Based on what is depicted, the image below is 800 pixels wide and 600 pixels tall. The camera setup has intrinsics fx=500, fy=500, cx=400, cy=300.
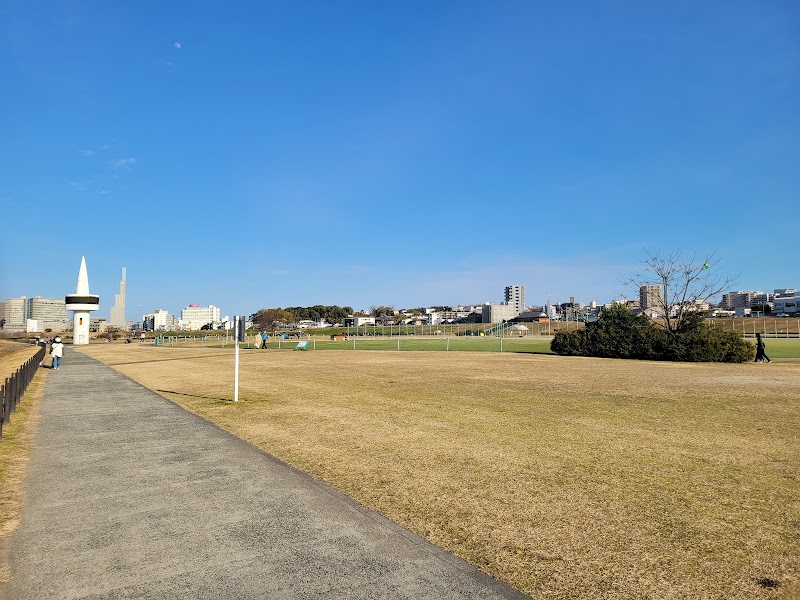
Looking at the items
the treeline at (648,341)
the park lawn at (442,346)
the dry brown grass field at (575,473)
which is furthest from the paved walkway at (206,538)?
the park lawn at (442,346)

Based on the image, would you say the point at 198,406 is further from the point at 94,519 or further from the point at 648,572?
the point at 648,572

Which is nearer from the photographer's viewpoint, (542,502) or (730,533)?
(730,533)

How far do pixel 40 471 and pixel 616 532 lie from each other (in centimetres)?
768

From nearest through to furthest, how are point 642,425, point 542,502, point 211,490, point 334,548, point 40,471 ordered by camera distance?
point 334,548 < point 542,502 < point 211,490 < point 40,471 < point 642,425

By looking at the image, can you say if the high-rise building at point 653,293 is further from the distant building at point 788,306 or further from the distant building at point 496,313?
the distant building at point 788,306

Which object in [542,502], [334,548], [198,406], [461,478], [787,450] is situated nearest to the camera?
[334,548]

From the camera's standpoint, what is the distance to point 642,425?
33.7 ft

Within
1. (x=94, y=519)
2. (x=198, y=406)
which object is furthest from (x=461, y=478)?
(x=198, y=406)

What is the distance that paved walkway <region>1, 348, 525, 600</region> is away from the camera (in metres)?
3.83

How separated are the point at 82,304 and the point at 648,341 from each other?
92.4 meters

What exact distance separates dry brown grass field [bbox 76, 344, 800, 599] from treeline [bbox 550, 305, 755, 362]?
14.1 meters

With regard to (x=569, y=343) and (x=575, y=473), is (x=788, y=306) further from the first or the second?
(x=575, y=473)

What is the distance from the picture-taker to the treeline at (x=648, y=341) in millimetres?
28672

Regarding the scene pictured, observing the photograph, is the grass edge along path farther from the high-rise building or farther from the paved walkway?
the high-rise building
